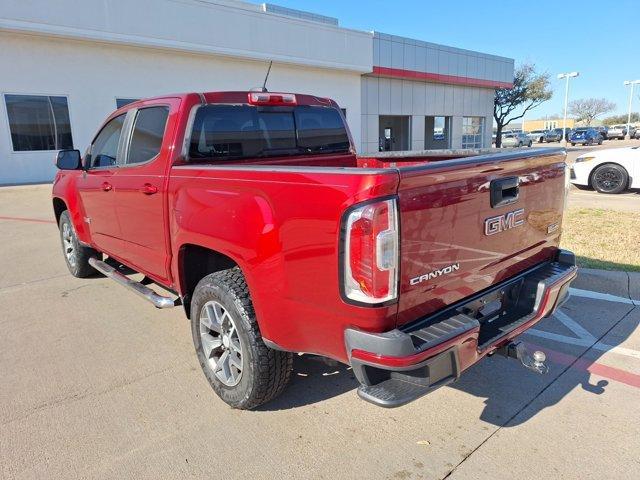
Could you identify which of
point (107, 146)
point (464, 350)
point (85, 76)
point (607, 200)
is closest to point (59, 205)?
point (107, 146)

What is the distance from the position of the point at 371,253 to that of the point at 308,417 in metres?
1.43

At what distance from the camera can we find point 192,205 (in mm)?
3104

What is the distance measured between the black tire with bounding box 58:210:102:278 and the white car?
1140 centimetres

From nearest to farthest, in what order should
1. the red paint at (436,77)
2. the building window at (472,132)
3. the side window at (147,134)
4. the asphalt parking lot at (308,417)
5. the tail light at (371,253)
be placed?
the tail light at (371,253) < the asphalt parking lot at (308,417) < the side window at (147,134) < the red paint at (436,77) < the building window at (472,132)

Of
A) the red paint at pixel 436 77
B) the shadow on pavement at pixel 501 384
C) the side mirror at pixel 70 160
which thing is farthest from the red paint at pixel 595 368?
the red paint at pixel 436 77

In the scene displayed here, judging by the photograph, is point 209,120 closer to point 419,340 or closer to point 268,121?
point 268,121

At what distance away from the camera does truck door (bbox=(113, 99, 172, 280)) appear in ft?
11.6

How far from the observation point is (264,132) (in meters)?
3.98

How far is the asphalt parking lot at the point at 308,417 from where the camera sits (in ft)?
8.39

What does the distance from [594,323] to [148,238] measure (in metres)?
3.94

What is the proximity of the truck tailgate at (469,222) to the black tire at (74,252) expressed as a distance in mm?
4673

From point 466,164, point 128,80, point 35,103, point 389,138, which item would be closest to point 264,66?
point 128,80

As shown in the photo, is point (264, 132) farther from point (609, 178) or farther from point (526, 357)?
point (609, 178)

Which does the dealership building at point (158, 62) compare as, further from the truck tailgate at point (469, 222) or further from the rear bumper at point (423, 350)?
the rear bumper at point (423, 350)
